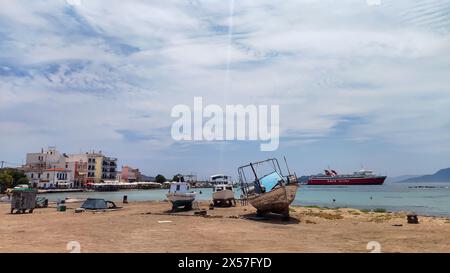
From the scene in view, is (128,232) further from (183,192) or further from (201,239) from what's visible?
(183,192)

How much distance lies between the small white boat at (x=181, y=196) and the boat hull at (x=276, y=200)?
8.99 meters

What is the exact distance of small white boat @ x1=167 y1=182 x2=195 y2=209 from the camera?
3503 cm

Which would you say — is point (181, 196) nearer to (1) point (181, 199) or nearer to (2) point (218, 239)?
(1) point (181, 199)

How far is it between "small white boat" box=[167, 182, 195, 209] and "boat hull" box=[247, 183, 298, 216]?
354 inches

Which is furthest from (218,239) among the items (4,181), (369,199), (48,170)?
(48,170)

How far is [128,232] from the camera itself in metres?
19.0

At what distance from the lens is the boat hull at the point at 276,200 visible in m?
25.7

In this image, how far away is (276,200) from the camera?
26.2 meters

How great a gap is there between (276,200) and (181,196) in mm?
11867

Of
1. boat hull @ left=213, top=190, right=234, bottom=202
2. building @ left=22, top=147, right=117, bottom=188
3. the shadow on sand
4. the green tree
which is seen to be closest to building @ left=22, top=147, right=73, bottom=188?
building @ left=22, top=147, right=117, bottom=188

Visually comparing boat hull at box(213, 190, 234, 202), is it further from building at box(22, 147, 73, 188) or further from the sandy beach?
building at box(22, 147, 73, 188)

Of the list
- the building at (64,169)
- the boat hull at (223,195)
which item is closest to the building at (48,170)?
the building at (64,169)

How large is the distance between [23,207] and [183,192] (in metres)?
14.6
